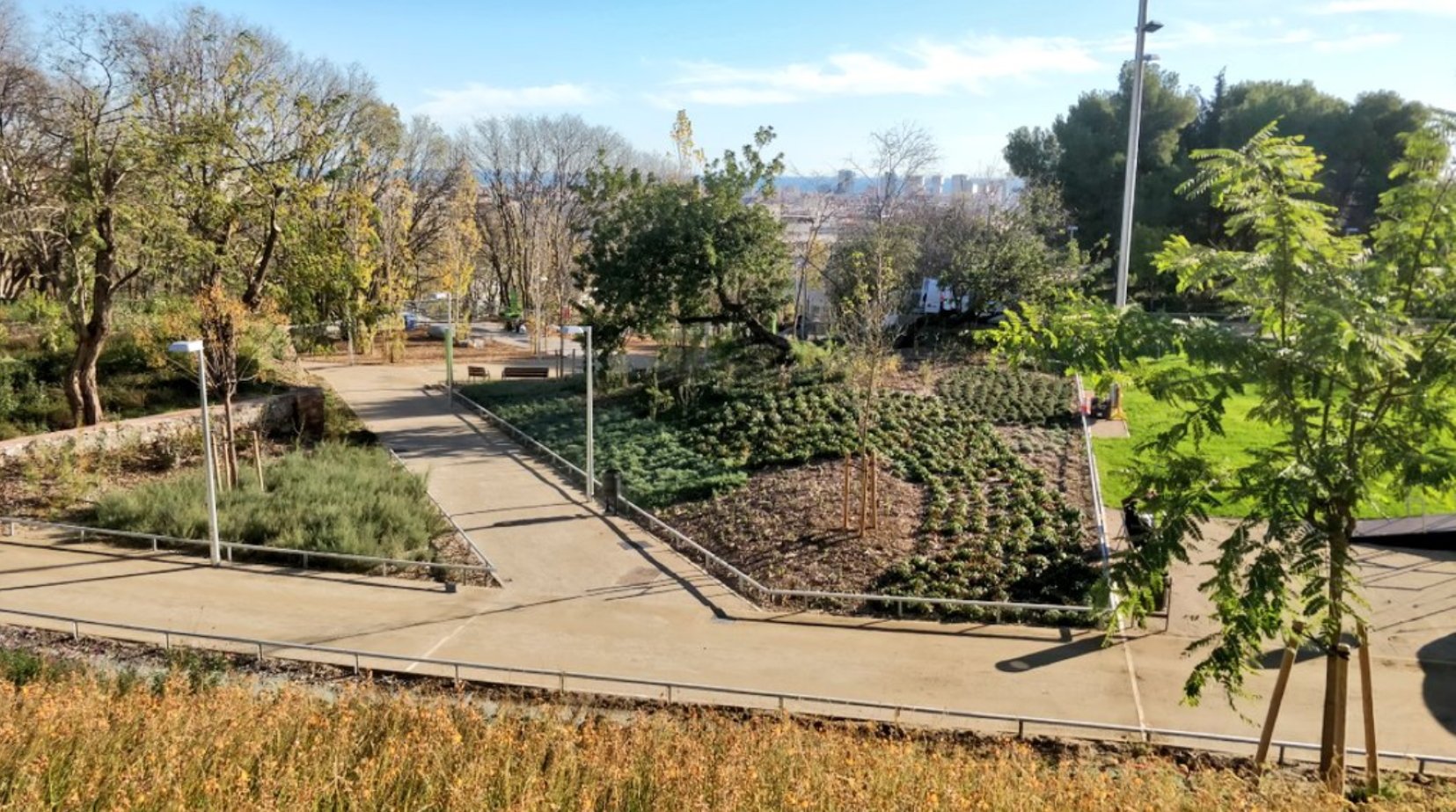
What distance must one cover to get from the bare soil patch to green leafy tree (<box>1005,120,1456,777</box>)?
710 cm

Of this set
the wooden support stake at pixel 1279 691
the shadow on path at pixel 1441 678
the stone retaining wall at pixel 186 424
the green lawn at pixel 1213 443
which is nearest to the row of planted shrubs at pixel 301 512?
the stone retaining wall at pixel 186 424

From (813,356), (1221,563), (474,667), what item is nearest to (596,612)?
(474,667)

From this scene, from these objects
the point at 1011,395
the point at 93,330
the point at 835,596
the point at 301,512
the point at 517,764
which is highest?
the point at 93,330

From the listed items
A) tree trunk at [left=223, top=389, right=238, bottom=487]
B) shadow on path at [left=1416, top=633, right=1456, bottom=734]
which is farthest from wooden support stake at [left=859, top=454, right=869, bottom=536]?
tree trunk at [left=223, top=389, right=238, bottom=487]

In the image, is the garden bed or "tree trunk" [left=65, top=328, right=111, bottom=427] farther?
"tree trunk" [left=65, top=328, right=111, bottom=427]

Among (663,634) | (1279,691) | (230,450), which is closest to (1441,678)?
(1279,691)

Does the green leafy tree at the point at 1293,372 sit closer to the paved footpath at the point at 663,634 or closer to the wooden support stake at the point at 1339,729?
the wooden support stake at the point at 1339,729

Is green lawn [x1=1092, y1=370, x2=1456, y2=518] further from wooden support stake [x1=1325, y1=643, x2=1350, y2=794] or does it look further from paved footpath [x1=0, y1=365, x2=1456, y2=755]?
wooden support stake [x1=1325, y1=643, x2=1350, y2=794]

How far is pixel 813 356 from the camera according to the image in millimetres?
26484

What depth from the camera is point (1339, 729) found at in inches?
321

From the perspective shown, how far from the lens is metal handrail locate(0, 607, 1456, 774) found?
9672mm

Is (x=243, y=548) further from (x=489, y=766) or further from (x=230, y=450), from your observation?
(x=489, y=766)

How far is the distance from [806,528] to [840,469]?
2945mm

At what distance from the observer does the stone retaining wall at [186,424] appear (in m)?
19.8
